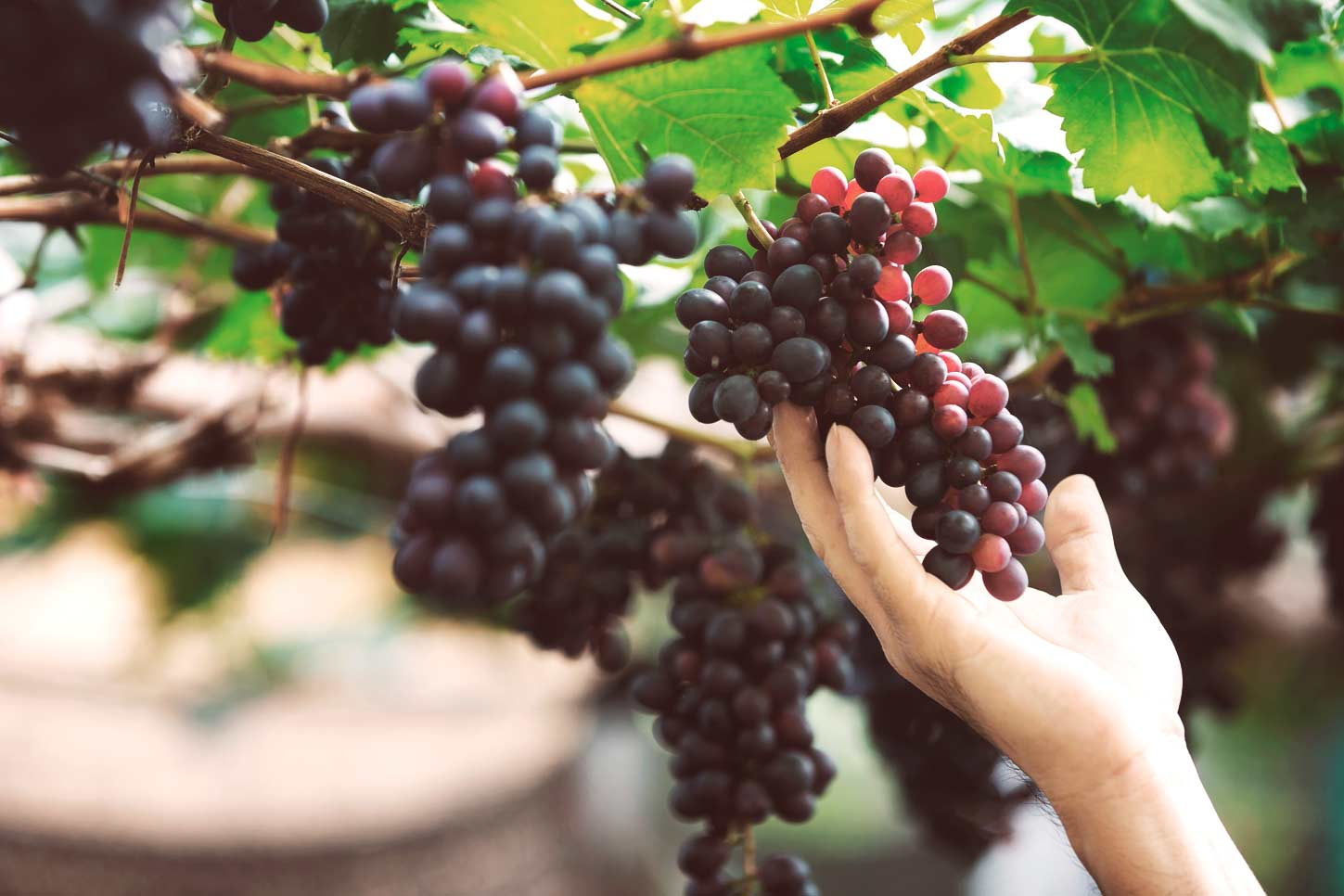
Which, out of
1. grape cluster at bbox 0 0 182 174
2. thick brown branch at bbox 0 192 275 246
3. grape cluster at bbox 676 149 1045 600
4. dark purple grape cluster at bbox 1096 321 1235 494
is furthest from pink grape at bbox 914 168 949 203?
dark purple grape cluster at bbox 1096 321 1235 494

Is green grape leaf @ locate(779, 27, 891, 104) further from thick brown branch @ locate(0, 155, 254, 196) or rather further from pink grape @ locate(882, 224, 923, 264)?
thick brown branch @ locate(0, 155, 254, 196)

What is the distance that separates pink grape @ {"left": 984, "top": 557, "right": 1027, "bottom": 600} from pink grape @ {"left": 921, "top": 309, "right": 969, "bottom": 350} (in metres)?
0.15

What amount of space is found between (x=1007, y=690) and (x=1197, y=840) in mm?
170

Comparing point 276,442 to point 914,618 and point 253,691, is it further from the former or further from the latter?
point 914,618

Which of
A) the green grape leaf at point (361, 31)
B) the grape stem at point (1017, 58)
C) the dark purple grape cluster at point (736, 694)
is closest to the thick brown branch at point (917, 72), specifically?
the grape stem at point (1017, 58)

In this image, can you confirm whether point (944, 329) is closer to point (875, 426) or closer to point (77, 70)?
point (875, 426)

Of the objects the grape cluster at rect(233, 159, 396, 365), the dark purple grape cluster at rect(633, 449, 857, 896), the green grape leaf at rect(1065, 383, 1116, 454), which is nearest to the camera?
the grape cluster at rect(233, 159, 396, 365)

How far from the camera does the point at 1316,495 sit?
1.38 metres

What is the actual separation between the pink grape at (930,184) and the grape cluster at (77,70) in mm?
427

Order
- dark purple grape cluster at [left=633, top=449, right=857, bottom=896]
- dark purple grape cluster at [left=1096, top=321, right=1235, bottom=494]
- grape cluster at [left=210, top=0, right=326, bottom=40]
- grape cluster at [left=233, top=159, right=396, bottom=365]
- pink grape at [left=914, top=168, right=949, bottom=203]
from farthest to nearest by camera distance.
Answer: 1. dark purple grape cluster at [left=1096, top=321, right=1235, bottom=494]
2. dark purple grape cluster at [left=633, top=449, right=857, bottom=896]
3. grape cluster at [left=233, top=159, right=396, bottom=365]
4. pink grape at [left=914, top=168, right=949, bottom=203]
5. grape cluster at [left=210, top=0, right=326, bottom=40]

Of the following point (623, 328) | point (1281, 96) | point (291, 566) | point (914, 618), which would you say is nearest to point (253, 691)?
point (291, 566)

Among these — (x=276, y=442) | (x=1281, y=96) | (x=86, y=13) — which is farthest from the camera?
(x=276, y=442)

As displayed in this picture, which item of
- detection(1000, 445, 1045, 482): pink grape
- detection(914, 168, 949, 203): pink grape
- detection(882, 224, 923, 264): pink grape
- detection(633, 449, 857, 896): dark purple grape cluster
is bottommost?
detection(633, 449, 857, 896): dark purple grape cluster

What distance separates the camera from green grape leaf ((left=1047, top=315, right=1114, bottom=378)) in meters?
0.83
